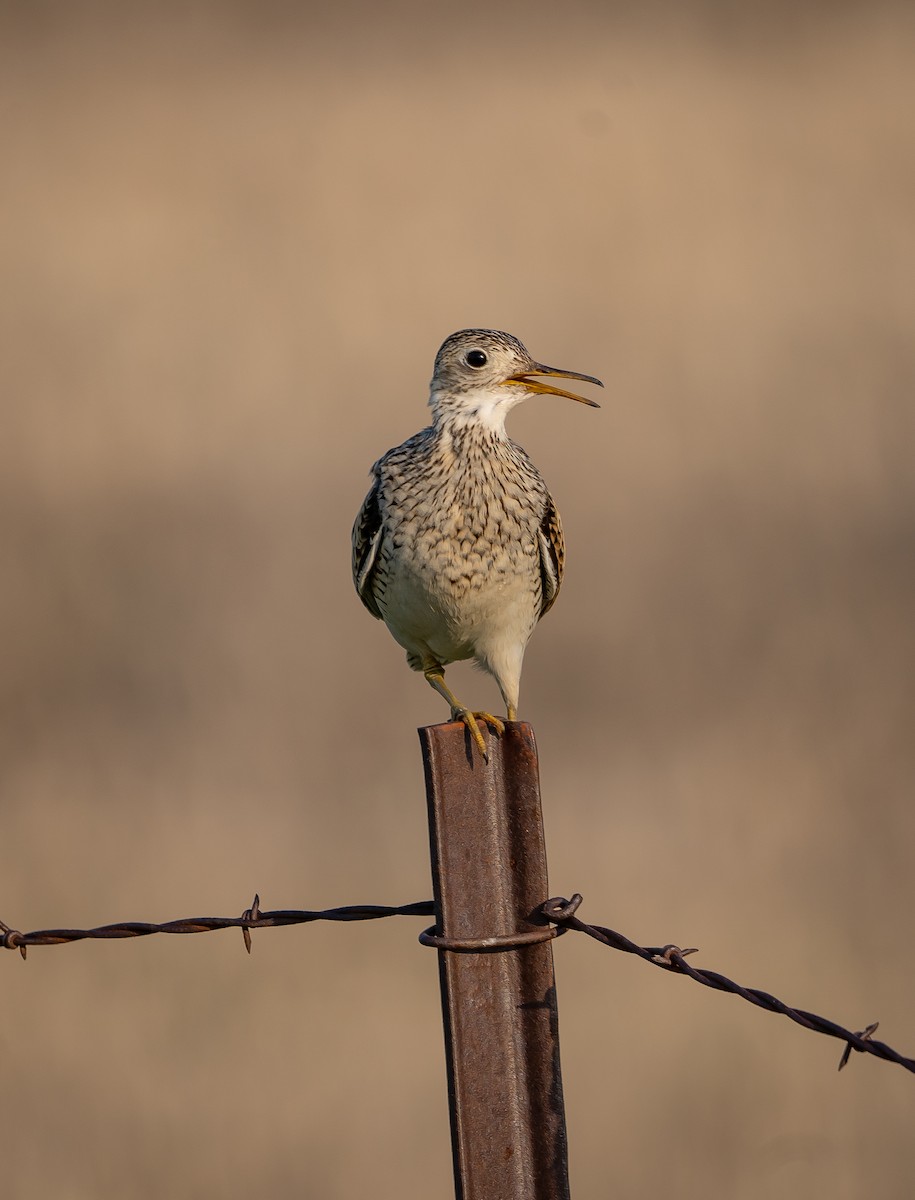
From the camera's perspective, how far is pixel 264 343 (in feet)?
40.1

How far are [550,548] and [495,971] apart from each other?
2522mm

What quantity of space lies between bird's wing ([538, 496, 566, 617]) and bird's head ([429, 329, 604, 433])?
0.38m

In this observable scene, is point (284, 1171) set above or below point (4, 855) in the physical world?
below

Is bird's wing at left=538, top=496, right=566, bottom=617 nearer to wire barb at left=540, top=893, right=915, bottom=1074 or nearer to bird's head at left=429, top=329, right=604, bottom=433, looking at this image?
bird's head at left=429, top=329, right=604, bottom=433

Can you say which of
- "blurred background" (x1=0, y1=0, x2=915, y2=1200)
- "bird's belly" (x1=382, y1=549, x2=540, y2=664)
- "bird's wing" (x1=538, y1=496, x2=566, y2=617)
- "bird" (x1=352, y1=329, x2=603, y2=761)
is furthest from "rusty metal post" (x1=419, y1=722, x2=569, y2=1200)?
"blurred background" (x1=0, y1=0, x2=915, y2=1200)

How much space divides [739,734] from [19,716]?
13.0 feet

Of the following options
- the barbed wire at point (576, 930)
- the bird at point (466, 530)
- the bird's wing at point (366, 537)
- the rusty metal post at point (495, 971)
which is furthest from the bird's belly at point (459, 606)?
the rusty metal post at point (495, 971)

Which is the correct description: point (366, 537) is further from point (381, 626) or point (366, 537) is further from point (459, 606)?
point (381, 626)

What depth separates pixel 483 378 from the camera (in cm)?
608

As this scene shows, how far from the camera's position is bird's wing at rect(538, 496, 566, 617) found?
231 inches

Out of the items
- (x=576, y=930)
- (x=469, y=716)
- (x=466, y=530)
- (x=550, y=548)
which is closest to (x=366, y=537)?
(x=466, y=530)

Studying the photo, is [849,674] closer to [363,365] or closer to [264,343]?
[363,365]

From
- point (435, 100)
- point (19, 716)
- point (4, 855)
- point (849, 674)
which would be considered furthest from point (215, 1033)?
point (435, 100)

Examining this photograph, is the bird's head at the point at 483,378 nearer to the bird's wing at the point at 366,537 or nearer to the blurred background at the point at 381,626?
the bird's wing at the point at 366,537
